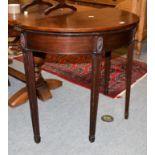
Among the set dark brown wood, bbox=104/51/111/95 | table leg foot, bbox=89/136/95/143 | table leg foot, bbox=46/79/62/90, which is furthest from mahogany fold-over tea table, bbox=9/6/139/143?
table leg foot, bbox=46/79/62/90

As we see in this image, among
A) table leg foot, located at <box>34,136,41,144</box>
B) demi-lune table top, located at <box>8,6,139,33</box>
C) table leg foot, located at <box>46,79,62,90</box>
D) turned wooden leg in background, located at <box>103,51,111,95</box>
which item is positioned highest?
demi-lune table top, located at <box>8,6,139,33</box>

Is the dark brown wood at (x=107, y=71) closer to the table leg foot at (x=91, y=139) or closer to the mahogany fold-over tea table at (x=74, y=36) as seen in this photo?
the mahogany fold-over tea table at (x=74, y=36)

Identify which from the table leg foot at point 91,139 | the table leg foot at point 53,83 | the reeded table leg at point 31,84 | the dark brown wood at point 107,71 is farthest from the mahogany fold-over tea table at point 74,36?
the table leg foot at point 53,83

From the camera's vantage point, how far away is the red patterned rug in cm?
255

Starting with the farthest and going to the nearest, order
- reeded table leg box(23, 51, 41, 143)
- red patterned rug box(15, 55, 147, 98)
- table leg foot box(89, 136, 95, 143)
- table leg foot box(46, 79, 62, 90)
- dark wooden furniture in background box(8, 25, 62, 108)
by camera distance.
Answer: red patterned rug box(15, 55, 147, 98) → table leg foot box(46, 79, 62, 90) → dark wooden furniture in background box(8, 25, 62, 108) → table leg foot box(89, 136, 95, 143) → reeded table leg box(23, 51, 41, 143)

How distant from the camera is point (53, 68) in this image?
2.94 m

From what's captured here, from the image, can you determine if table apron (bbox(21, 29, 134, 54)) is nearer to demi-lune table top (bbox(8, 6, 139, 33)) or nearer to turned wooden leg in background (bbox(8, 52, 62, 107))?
demi-lune table top (bbox(8, 6, 139, 33))

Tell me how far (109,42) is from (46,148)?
31.5 inches

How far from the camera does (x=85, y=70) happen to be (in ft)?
9.41

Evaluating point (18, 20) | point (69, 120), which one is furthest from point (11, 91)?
point (18, 20)

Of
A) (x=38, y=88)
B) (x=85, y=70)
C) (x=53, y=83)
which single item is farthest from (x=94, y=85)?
(x=85, y=70)

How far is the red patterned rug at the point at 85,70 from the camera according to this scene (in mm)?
2547
